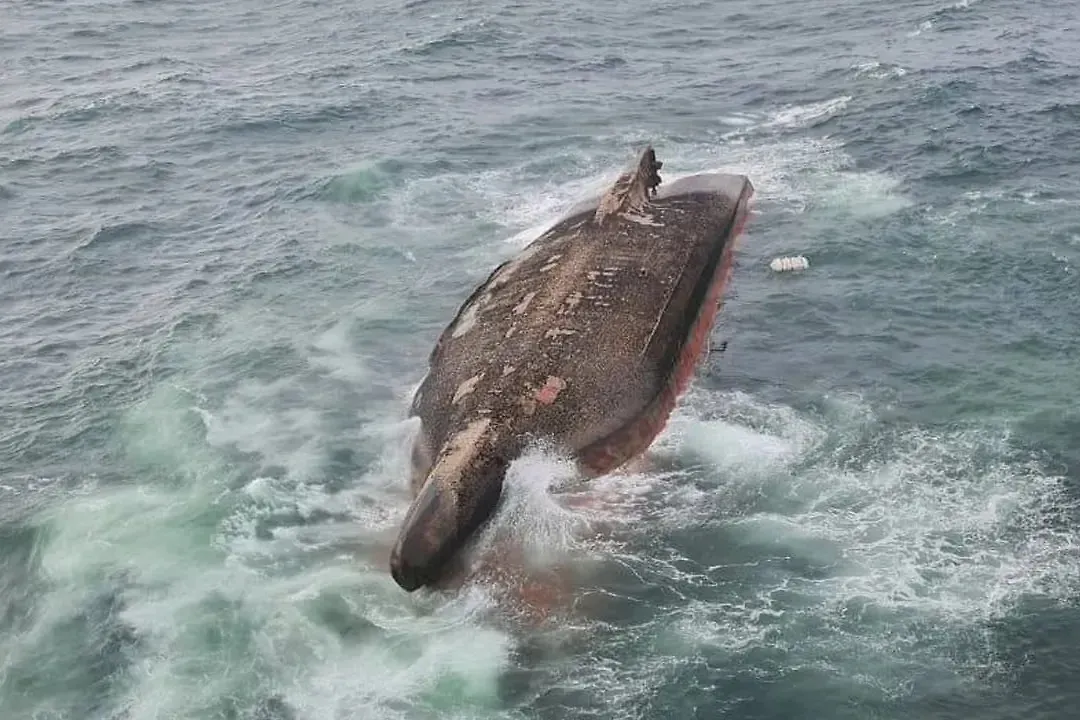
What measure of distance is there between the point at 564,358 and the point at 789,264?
12.9m

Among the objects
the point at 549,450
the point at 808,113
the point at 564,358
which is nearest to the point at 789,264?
the point at 564,358

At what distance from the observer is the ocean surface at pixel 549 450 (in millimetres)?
22641

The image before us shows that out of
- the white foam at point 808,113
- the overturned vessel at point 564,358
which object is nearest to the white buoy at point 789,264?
the overturned vessel at point 564,358

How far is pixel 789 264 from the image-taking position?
39.4 metres

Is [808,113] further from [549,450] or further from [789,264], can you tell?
[549,450]

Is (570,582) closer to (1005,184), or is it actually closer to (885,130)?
(1005,184)

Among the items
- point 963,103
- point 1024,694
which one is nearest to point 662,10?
point 963,103

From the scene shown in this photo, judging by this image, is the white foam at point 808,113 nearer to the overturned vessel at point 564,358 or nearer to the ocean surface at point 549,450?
the ocean surface at point 549,450

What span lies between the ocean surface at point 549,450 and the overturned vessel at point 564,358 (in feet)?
3.04

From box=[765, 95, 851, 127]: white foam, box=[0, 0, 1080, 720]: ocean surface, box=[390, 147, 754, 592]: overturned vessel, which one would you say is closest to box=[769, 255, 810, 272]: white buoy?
box=[0, 0, 1080, 720]: ocean surface

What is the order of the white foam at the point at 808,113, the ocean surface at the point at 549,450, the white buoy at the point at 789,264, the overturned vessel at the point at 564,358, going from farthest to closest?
the white foam at the point at 808,113
the white buoy at the point at 789,264
the overturned vessel at the point at 564,358
the ocean surface at the point at 549,450

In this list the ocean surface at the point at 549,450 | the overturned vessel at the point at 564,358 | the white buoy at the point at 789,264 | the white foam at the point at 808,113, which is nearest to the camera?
the ocean surface at the point at 549,450

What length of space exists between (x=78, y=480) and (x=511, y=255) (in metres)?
18.5

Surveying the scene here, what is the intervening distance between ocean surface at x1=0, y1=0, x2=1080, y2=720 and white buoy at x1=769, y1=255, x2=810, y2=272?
507 mm
